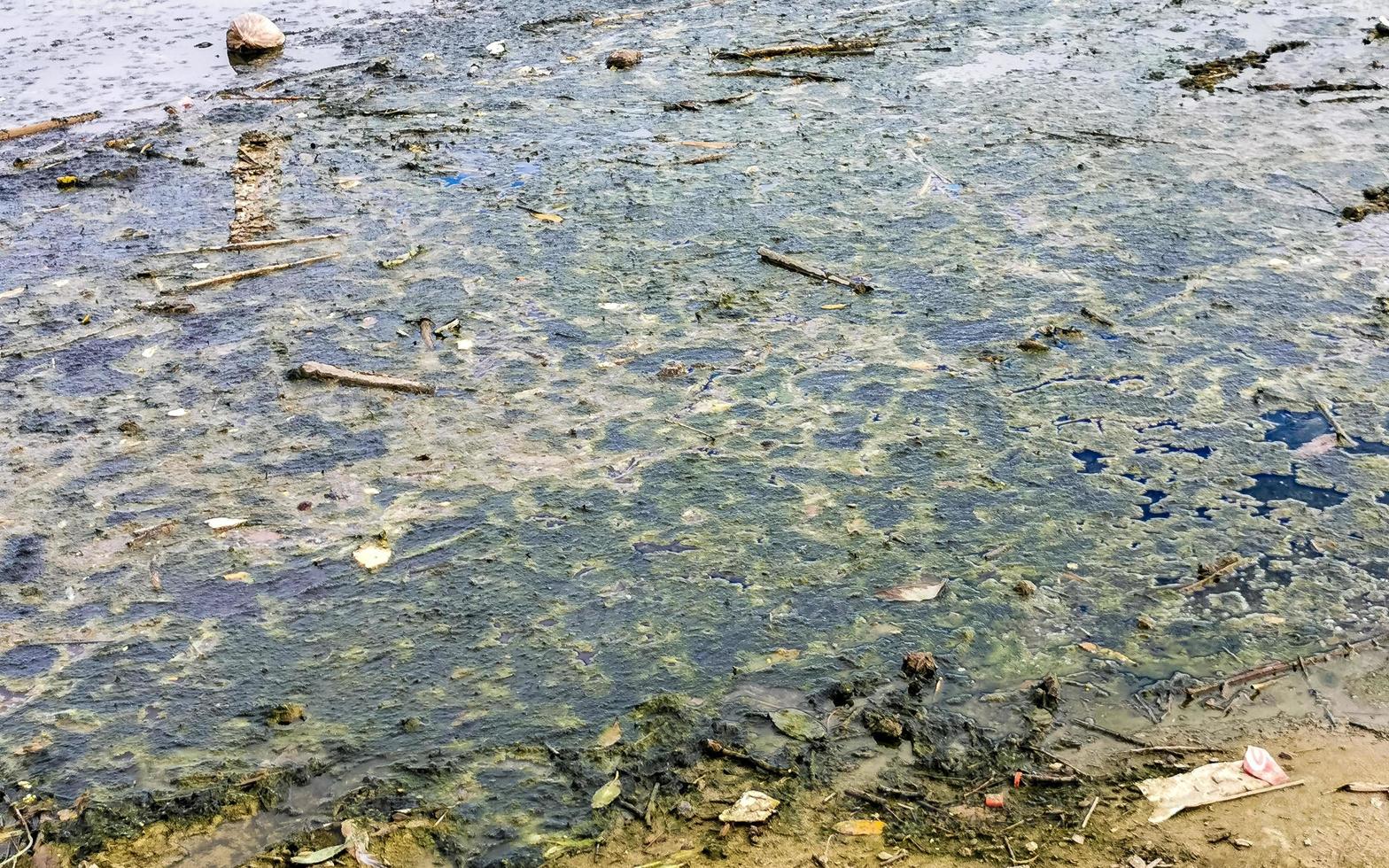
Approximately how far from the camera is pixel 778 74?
7.34 m

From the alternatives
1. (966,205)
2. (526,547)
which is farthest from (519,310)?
(966,205)

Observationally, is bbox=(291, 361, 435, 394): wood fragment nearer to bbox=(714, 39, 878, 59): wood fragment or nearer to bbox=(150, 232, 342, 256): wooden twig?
bbox=(150, 232, 342, 256): wooden twig

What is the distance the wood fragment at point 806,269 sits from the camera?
481 cm

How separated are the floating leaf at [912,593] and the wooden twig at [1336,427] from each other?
1477 millimetres

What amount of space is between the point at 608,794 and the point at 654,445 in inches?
57.1

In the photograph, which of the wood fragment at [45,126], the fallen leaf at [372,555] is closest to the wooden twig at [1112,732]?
the fallen leaf at [372,555]

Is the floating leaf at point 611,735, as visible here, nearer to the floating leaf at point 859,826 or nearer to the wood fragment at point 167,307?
the floating leaf at point 859,826

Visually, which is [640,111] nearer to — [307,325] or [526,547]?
[307,325]

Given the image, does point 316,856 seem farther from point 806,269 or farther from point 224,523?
point 806,269

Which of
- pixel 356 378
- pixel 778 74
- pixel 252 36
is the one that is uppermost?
pixel 252 36

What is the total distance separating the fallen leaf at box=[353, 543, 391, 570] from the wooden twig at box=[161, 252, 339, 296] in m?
2.16

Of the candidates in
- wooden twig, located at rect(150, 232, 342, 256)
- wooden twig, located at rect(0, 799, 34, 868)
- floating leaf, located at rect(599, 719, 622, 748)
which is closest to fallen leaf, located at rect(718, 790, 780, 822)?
floating leaf, located at rect(599, 719, 622, 748)

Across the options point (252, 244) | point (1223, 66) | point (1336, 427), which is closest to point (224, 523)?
point (252, 244)

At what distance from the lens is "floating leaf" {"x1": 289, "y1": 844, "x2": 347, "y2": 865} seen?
8.41 ft
